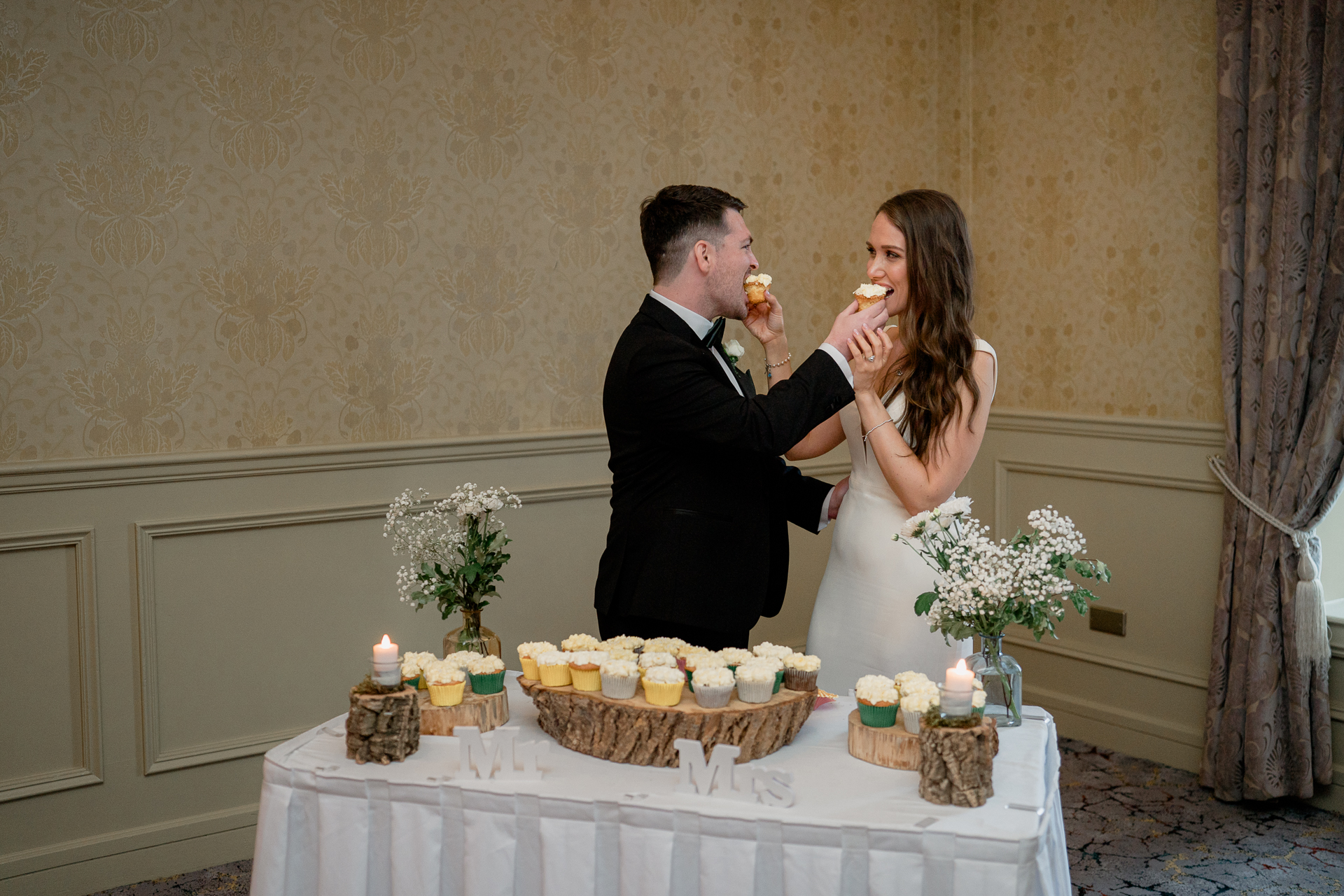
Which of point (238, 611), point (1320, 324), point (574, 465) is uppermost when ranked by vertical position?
point (1320, 324)

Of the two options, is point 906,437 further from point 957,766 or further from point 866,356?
point 957,766

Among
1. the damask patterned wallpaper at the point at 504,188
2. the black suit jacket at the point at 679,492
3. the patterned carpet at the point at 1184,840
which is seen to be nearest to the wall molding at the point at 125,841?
the damask patterned wallpaper at the point at 504,188

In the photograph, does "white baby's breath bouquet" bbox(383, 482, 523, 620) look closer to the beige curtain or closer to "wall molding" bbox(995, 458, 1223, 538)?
"wall molding" bbox(995, 458, 1223, 538)

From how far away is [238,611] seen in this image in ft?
10.8

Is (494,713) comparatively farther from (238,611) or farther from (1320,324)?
(1320,324)

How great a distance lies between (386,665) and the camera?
178cm

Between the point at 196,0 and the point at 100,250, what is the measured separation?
0.74m

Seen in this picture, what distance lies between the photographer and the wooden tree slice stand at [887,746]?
1697mm

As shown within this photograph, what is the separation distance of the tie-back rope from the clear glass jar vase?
78.6 inches

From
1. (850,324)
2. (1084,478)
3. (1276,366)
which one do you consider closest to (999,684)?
(850,324)

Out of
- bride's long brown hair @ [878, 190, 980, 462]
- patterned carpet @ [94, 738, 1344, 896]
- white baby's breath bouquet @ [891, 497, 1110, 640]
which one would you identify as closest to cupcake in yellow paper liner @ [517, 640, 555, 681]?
white baby's breath bouquet @ [891, 497, 1110, 640]

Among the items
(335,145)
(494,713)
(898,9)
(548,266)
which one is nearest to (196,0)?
(335,145)

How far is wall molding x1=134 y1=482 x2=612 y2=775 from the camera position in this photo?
10.3 feet

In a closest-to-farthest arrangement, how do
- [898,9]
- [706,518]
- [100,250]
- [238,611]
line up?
[706,518]
[100,250]
[238,611]
[898,9]
